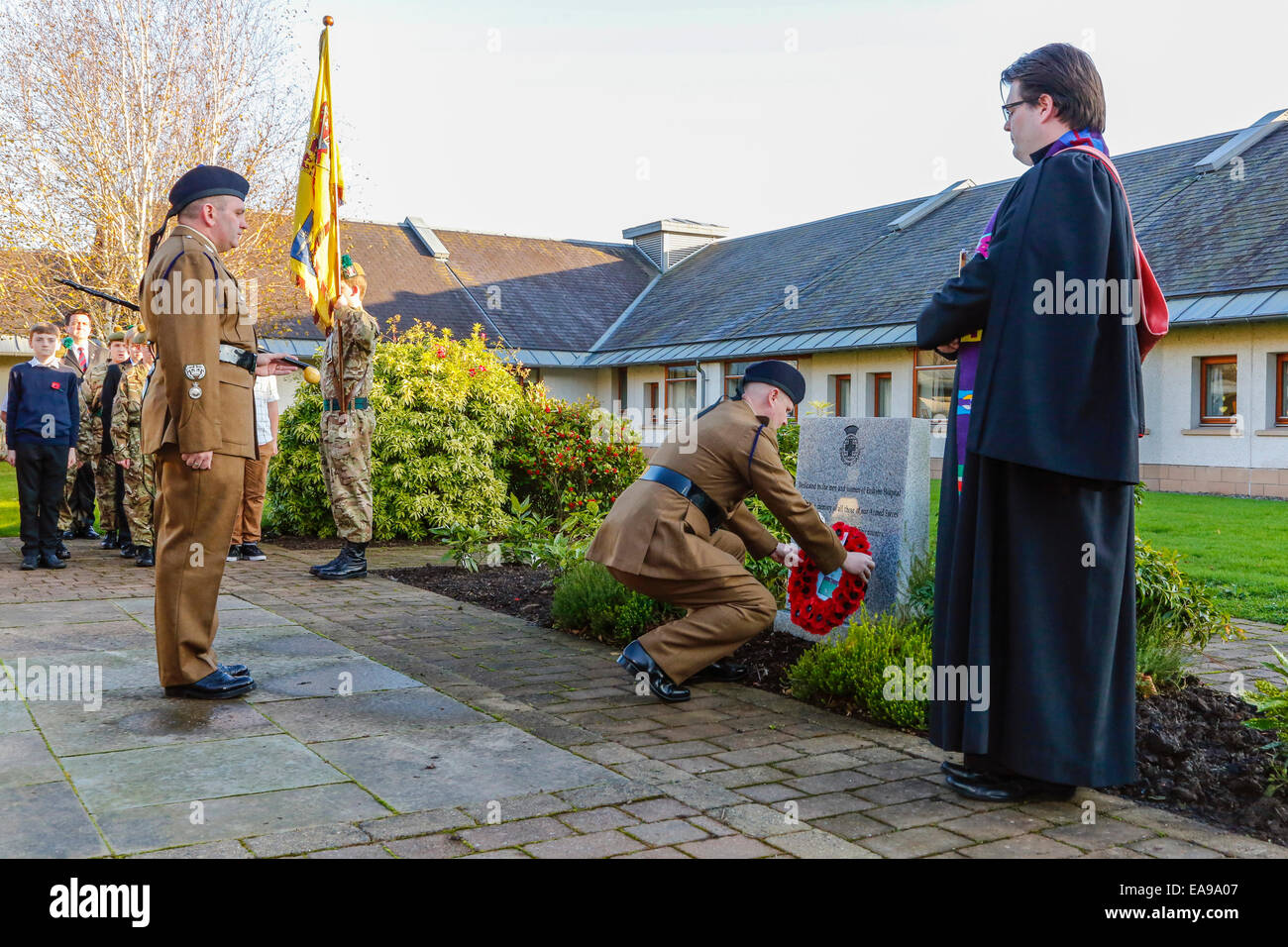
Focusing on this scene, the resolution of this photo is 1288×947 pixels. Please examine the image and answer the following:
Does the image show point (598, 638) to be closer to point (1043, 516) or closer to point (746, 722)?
point (746, 722)

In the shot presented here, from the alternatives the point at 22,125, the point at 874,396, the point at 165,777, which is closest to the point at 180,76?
the point at 22,125

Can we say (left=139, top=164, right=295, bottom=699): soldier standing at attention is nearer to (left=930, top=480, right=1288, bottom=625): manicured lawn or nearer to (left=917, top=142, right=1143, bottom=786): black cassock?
(left=917, top=142, right=1143, bottom=786): black cassock

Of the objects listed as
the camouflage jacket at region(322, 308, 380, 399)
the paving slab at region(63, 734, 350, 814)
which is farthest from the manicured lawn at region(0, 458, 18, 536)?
the paving slab at region(63, 734, 350, 814)

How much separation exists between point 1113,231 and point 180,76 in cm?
2232

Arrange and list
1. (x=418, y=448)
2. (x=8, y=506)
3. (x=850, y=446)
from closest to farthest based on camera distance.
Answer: (x=850, y=446), (x=418, y=448), (x=8, y=506)

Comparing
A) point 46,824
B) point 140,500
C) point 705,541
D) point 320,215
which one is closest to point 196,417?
point 46,824

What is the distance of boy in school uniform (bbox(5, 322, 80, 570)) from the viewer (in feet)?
32.3

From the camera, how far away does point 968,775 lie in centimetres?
407

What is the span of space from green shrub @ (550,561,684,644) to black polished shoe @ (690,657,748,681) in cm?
83

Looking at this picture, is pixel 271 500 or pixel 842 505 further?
pixel 271 500

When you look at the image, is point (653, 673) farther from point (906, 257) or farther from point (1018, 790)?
point (906, 257)

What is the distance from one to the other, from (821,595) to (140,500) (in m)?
6.91
